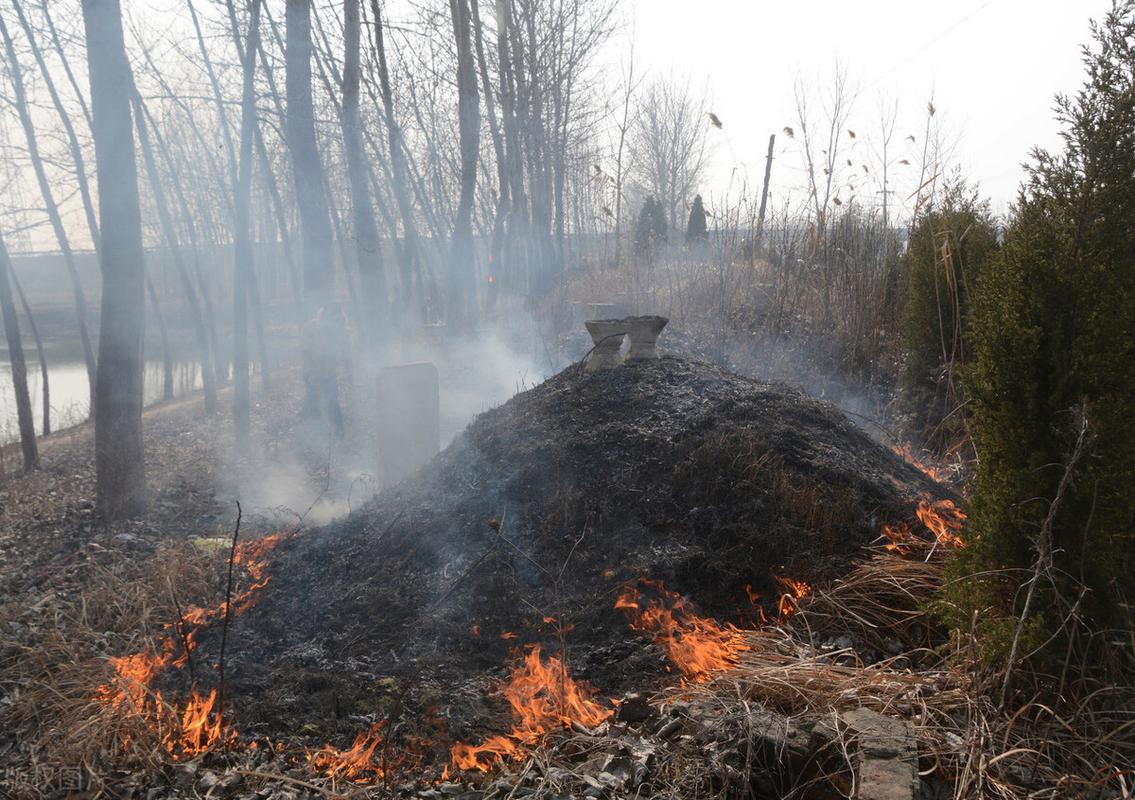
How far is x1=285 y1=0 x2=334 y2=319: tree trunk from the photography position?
9.48 meters

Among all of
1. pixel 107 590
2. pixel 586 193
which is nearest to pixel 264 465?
pixel 107 590

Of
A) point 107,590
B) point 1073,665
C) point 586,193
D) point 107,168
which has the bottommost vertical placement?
point 107,590

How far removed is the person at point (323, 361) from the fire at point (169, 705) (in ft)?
22.3

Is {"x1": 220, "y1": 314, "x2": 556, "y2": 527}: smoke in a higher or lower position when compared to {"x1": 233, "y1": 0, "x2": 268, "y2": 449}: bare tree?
lower

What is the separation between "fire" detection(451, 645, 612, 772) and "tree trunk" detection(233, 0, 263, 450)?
9.05m

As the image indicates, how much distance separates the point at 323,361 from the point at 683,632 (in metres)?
8.65

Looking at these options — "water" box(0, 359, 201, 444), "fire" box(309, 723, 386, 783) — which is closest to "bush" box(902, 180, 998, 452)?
"fire" box(309, 723, 386, 783)

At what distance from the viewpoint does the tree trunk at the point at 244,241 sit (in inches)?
433

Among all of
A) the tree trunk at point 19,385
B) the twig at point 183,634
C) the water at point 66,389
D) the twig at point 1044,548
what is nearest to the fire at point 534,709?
the twig at point 183,634

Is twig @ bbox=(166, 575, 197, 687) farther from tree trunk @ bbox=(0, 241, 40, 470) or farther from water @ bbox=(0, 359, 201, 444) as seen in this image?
water @ bbox=(0, 359, 201, 444)

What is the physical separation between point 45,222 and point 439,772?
53.1 feet

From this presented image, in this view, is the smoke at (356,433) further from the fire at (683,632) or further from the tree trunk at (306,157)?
the fire at (683,632)

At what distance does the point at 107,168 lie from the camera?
6348 millimetres

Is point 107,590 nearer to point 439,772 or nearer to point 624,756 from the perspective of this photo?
point 439,772
